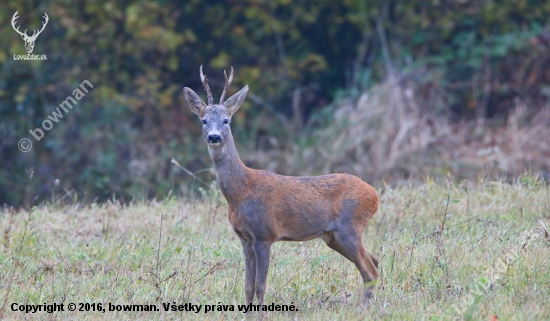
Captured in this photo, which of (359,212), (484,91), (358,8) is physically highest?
(358,8)

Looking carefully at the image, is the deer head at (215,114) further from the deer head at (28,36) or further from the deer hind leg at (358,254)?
the deer head at (28,36)

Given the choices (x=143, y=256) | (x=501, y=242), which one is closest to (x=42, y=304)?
(x=143, y=256)

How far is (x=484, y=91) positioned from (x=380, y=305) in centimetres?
1014

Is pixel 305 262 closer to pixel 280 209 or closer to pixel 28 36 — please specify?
pixel 280 209

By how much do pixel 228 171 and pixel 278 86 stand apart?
9.98 metres

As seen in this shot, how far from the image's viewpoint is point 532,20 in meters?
16.3

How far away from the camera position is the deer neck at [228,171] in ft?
20.3

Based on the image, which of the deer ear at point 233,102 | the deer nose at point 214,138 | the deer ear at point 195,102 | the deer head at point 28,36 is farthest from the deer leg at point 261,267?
the deer head at point 28,36

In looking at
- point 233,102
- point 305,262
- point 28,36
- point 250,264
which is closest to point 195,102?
point 233,102

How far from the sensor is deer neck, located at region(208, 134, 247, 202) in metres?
6.19

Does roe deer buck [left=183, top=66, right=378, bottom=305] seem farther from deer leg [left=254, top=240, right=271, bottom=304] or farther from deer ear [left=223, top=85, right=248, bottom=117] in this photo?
deer ear [left=223, top=85, right=248, bottom=117]

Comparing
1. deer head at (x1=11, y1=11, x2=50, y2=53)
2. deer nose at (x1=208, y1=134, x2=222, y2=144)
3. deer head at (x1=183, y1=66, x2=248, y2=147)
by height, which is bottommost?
deer nose at (x1=208, y1=134, x2=222, y2=144)

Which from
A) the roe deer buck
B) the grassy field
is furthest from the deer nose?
the grassy field

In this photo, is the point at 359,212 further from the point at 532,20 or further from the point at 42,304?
the point at 532,20
